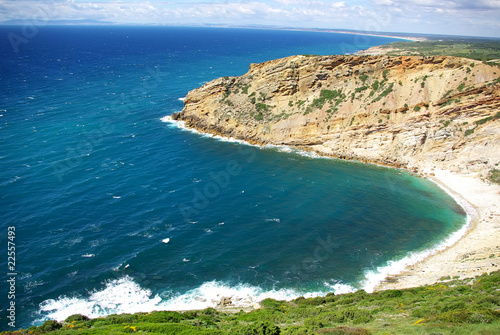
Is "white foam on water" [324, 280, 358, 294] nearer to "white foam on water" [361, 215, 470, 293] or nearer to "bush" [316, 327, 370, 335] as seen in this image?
"white foam on water" [361, 215, 470, 293]

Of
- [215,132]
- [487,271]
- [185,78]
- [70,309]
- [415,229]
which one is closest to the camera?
[70,309]

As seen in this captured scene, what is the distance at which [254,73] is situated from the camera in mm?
92125

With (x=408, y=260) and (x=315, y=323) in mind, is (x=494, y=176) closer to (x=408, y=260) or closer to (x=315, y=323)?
(x=408, y=260)

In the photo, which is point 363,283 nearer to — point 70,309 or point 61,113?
point 70,309

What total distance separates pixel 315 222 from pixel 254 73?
2187 inches

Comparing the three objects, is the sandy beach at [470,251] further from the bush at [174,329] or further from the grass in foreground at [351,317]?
the bush at [174,329]

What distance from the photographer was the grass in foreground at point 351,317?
22312 mm

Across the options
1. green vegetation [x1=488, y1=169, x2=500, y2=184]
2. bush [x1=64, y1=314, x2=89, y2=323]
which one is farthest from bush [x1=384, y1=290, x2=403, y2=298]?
green vegetation [x1=488, y1=169, x2=500, y2=184]

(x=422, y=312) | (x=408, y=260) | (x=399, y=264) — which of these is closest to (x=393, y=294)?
(x=422, y=312)

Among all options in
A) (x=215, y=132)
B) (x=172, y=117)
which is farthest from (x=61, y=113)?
(x=215, y=132)
